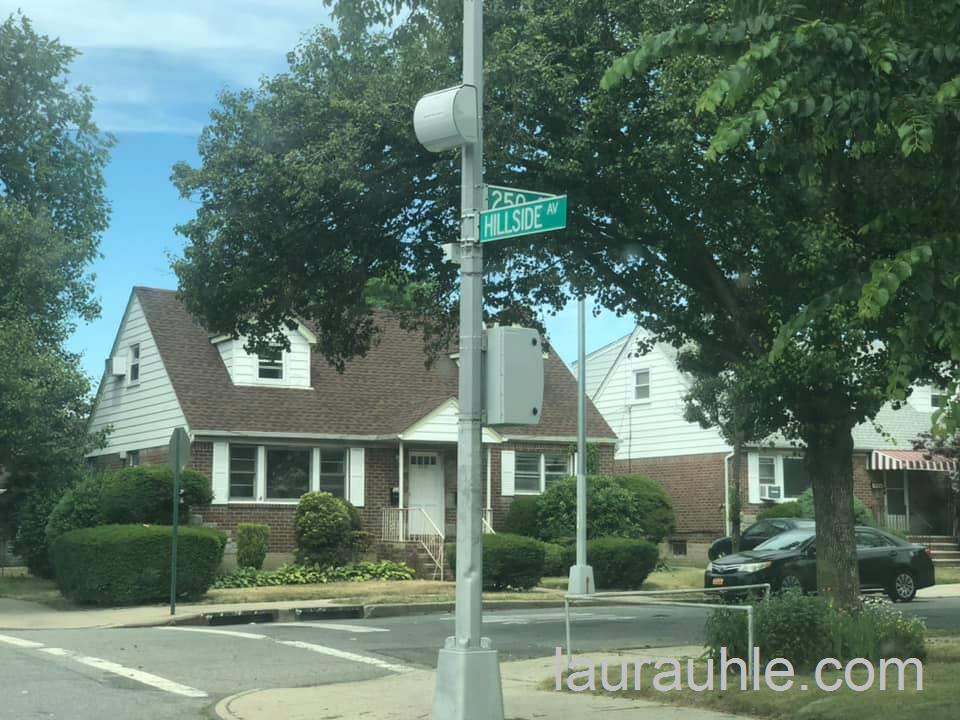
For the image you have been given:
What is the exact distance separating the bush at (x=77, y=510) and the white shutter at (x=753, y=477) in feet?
70.2

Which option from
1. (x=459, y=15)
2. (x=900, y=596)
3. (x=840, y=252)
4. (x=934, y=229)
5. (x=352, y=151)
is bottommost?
(x=900, y=596)

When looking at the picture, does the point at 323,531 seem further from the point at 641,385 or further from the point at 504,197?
the point at 504,197

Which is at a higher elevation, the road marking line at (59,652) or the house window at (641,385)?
the house window at (641,385)

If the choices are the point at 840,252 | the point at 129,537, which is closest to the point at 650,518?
the point at 129,537

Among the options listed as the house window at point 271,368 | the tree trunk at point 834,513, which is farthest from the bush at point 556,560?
the tree trunk at point 834,513

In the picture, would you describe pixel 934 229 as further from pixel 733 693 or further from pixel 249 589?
pixel 249 589

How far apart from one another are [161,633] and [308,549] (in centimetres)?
1120

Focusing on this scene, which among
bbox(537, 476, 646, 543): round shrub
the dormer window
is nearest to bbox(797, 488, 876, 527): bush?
bbox(537, 476, 646, 543): round shrub

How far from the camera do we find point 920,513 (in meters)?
43.5

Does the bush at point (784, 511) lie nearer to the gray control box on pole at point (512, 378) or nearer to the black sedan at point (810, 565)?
the black sedan at point (810, 565)

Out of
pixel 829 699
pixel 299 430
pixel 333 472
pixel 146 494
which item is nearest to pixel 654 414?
pixel 333 472

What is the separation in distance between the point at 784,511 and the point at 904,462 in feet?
19.0

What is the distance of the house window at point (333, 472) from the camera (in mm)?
31219

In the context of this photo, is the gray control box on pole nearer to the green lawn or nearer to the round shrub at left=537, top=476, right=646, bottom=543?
the green lawn
